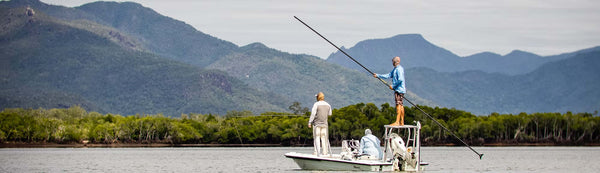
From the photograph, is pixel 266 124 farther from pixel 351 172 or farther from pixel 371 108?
pixel 351 172

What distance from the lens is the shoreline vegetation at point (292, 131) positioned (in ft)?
422

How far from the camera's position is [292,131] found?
129375 millimetres

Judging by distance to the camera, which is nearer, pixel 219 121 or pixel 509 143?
pixel 509 143

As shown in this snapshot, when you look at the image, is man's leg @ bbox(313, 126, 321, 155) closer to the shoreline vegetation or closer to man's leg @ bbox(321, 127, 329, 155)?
man's leg @ bbox(321, 127, 329, 155)

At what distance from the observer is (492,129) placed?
13188 centimetres

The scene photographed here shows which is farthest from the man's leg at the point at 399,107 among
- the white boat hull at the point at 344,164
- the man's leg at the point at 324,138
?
the man's leg at the point at 324,138

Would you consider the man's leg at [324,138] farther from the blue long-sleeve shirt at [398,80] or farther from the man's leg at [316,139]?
the blue long-sleeve shirt at [398,80]

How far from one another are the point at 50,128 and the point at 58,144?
2764mm

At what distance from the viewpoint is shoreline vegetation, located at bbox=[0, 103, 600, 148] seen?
129 meters

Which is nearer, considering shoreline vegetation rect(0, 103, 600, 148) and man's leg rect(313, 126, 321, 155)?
man's leg rect(313, 126, 321, 155)

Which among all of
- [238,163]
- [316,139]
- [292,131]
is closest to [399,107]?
[316,139]

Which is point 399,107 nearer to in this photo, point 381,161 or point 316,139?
point 381,161

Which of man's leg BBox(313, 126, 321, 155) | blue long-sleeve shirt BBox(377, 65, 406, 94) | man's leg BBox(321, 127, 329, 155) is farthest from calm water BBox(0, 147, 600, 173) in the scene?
blue long-sleeve shirt BBox(377, 65, 406, 94)

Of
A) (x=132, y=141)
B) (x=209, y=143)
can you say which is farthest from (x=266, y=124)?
(x=132, y=141)
